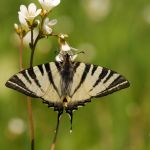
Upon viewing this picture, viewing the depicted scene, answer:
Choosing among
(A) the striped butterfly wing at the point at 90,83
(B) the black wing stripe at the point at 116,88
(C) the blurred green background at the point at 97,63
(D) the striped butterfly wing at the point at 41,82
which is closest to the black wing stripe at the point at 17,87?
(D) the striped butterfly wing at the point at 41,82

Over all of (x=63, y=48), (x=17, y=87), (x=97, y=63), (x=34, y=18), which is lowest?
(x=17, y=87)

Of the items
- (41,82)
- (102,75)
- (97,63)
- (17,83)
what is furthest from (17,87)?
(97,63)

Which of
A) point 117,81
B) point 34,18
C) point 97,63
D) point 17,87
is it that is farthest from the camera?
point 97,63

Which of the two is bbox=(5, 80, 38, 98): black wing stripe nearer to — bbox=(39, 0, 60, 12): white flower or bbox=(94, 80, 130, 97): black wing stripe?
bbox=(94, 80, 130, 97): black wing stripe

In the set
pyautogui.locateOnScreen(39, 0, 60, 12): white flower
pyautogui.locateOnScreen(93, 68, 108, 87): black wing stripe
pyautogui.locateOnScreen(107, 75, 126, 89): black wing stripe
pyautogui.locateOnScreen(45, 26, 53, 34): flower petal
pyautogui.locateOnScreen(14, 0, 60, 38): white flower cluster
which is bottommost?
pyautogui.locateOnScreen(107, 75, 126, 89): black wing stripe

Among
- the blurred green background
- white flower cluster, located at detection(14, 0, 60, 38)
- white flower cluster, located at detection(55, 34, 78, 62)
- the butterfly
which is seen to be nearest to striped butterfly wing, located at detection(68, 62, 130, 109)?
the butterfly

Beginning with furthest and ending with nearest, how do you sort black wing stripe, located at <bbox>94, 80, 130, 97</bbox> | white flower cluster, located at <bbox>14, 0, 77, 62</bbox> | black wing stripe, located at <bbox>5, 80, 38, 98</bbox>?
white flower cluster, located at <bbox>14, 0, 77, 62</bbox>, black wing stripe, located at <bbox>94, 80, 130, 97</bbox>, black wing stripe, located at <bbox>5, 80, 38, 98</bbox>

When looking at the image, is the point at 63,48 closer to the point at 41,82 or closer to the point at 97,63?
the point at 41,82
